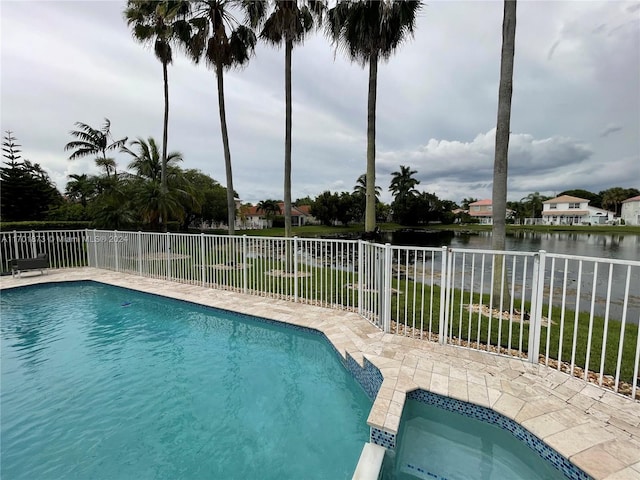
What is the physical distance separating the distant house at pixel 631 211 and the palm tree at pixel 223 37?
2861 inches

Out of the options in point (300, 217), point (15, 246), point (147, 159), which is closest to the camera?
point (15, 246)

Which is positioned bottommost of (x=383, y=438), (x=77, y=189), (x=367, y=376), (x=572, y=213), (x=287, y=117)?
(x=367, y=376)

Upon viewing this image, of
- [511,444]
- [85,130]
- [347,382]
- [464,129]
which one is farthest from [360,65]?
[85,130]

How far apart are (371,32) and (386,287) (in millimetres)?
7118

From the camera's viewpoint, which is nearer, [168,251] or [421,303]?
[421,303]

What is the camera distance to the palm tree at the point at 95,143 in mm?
15625

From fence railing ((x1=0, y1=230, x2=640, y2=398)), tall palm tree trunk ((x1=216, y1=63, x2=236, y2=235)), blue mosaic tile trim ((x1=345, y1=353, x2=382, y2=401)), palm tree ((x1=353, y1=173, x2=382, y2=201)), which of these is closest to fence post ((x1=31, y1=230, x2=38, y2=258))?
fence railing ((x1=0, y1=230, x2=640, y2=398))

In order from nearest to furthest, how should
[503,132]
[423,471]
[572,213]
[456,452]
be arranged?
[423,471] → [456,452] → [503,132] → [572,213]

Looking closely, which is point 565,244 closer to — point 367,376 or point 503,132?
point 503,132

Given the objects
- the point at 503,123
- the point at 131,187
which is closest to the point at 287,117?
the point at 503,123

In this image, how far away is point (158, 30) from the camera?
11469mm

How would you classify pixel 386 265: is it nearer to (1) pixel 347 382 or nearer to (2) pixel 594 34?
(1) pixel 347 382

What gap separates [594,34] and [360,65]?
5.66 meters

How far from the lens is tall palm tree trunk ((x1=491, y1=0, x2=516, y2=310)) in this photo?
15.7 feet
